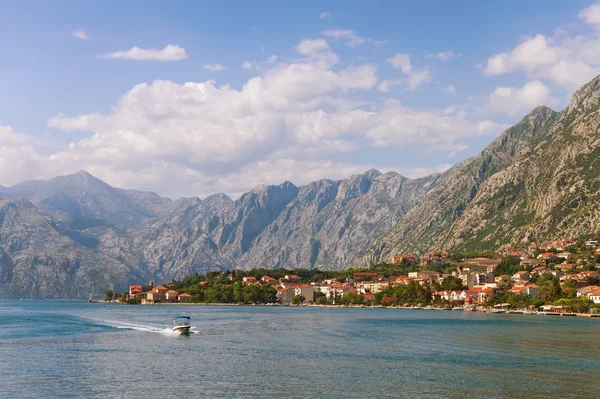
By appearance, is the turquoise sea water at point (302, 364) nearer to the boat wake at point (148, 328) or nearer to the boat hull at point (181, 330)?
the boat wake at point (148, 328)

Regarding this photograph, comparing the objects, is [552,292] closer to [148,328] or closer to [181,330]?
[148,328]

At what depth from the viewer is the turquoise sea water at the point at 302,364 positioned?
1960 inches

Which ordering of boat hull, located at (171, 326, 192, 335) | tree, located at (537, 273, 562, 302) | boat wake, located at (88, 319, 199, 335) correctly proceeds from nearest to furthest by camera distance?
boat hull, located at (171, 326, 192, 335)
boat wake, located at (88, 319, 199, 335)
tree, located at (537, 273, 562, 302)

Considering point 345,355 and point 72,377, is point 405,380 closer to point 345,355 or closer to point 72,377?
point 345,355

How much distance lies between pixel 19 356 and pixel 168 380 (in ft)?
86.9

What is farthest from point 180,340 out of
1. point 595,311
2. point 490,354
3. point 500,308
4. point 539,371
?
point 500,308

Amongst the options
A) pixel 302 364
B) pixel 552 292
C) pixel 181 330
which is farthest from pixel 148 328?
pixel 552 292

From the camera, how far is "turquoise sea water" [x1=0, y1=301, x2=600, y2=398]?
4978cm

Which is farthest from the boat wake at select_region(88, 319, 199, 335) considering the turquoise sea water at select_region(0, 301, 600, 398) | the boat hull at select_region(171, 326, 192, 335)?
the turquoise sea water at select_region(0, 301, 600, 398)

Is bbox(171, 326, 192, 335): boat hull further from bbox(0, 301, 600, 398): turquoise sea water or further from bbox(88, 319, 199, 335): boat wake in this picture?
bbox(0, 301, 600, 398): turquoise sea water

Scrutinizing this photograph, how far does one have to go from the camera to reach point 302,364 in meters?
64.6

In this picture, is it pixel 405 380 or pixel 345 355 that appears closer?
pixel 405 380

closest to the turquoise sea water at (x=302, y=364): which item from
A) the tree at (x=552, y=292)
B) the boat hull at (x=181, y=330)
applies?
the boat hull at (x=181, y=330)

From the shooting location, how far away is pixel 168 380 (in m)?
54.0
